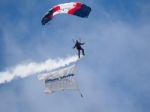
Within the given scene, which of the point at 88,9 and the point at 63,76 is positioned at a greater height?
the point at 88,9

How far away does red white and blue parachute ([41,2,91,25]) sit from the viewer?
7235 cm

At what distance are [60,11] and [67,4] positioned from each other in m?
1.30

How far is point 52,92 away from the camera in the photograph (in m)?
75.1

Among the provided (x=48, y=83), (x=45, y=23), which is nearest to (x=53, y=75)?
(x=48, y=83)

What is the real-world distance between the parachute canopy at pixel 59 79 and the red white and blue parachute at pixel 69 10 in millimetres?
6699

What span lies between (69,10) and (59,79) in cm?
911

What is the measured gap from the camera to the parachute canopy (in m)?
73.6

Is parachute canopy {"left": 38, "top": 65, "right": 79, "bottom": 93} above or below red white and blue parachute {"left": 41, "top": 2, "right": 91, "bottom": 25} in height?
below

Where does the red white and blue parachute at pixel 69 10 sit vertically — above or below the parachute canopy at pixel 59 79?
above

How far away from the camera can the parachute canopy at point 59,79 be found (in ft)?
241

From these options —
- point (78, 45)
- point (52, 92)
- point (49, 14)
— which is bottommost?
point (52, 92)

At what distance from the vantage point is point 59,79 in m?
75.9

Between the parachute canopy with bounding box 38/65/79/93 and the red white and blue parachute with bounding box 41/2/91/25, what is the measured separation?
264 inches

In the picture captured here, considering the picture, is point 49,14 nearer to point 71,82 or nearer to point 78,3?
point 78,3
